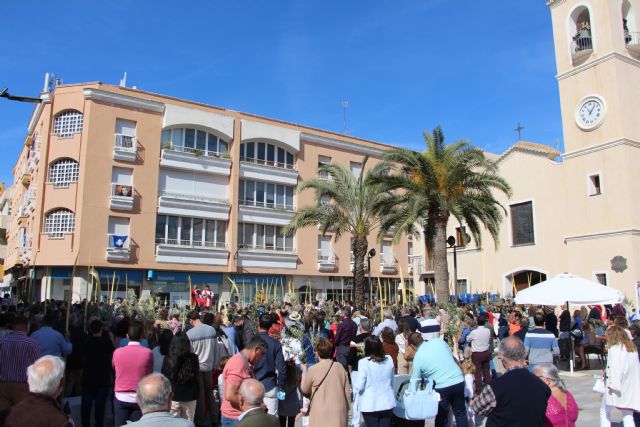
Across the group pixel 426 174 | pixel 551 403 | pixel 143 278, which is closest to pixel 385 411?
pixel 551 403

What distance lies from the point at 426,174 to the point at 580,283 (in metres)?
9.11

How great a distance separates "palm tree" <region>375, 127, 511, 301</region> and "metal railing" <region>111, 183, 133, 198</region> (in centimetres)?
1708

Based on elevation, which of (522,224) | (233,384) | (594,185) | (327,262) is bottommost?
(233,384)

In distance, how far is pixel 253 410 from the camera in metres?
4.02

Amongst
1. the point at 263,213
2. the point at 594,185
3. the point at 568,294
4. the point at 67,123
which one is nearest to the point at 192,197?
the point at 263,213

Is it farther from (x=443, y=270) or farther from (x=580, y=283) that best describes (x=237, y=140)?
(x=580, y=283)

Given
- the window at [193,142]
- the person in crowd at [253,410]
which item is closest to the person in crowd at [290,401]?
the person in crowd at [253,410]

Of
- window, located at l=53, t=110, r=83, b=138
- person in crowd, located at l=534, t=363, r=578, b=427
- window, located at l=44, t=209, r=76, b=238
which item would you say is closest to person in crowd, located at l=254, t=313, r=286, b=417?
person in crowd, located at l=534, t=363, r=578, b=427

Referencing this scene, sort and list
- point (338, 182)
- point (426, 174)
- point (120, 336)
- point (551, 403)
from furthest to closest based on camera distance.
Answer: point (338, 182), point (426, 174), point (120, 336), point (551, 403)

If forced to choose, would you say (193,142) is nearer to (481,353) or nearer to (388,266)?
(388,266)

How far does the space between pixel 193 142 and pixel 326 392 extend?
105ft

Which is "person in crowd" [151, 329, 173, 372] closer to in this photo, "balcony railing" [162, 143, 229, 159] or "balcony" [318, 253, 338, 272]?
"balcony railing" [162, 143, 229, 159]

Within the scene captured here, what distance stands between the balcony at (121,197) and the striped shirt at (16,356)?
27.6 m

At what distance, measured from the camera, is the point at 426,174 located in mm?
21422
